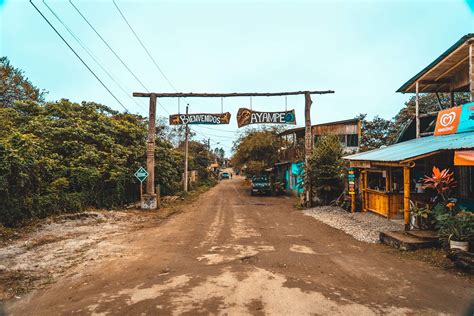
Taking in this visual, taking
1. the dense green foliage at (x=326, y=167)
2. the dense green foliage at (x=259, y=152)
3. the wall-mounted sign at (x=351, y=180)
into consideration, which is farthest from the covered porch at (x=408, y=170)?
the dense green foliage at (x=259, y=152)

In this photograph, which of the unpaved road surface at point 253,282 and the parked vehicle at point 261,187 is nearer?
the unpaved road surface at point 253,282

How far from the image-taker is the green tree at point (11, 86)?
22.1 metres

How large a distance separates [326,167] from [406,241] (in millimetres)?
8519

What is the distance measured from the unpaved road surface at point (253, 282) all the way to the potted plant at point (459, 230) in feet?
3.23

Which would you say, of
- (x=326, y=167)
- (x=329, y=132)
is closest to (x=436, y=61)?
(x=326, y=167)

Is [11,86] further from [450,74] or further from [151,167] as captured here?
[450,74]

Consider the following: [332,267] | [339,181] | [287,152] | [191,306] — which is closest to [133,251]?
[191,306]

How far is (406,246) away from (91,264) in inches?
309

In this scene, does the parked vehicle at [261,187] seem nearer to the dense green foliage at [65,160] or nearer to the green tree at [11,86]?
the dense green foliage at [65,160]

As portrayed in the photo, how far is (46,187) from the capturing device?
41.0 ft

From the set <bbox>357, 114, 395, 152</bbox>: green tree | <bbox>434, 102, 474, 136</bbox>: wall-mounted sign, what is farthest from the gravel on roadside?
<bbox>357, 114, 395, 152</bbox>: green tree

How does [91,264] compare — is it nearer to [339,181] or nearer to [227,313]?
[227,313]

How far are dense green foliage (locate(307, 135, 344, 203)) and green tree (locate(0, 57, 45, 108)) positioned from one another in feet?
71.7

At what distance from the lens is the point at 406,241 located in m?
7.80
